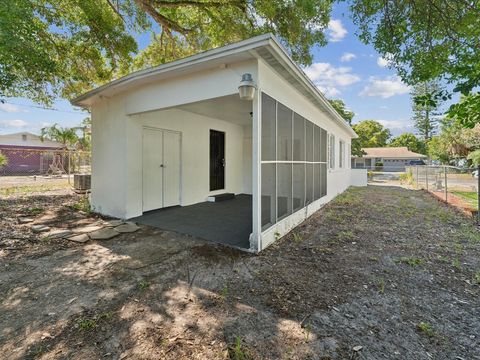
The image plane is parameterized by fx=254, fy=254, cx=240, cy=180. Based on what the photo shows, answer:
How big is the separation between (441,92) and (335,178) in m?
6.32

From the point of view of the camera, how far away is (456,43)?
4.76 metres

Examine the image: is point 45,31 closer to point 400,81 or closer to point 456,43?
point 400,81

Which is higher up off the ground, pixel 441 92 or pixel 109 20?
pixel 109 20

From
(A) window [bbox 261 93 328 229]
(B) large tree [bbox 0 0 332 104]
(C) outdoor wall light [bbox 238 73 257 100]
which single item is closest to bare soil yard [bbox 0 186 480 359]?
(A) window [bbox 261 93 328 229]

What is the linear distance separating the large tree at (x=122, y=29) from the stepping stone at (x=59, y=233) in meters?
3.48

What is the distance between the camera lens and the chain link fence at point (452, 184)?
313 inches

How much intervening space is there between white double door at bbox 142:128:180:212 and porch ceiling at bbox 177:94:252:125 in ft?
3.21

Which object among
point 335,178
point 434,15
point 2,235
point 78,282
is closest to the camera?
point 78,282

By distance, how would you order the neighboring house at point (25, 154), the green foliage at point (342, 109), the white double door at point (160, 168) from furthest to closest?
the green foliage at point (342, 109)
the neighboring house at point (25, 154)
the white double door at point (160, 168)

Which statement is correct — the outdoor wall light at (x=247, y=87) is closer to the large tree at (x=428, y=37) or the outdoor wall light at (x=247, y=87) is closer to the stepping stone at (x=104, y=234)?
the large tree at (x=428, y=37)

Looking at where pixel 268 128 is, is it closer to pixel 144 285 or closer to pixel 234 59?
pixel 234 59

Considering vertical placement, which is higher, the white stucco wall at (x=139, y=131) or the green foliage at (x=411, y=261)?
the white stucco wall at (x=139, y=131)

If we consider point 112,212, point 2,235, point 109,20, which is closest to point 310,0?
point 109,20

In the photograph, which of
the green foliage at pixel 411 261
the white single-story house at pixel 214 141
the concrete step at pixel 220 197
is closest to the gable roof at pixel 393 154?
the concrete step at pixel 220 197
